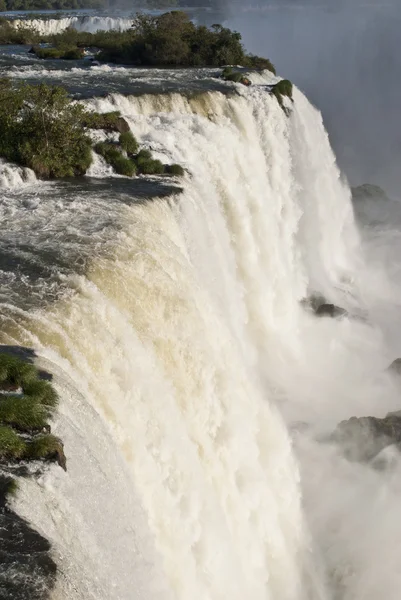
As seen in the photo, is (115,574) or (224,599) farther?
(224,599)

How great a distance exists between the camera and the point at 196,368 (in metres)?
10.9

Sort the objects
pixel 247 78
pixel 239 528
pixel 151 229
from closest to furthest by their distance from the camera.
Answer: pixel 239 528, pixel 151 229, pixel 247 78

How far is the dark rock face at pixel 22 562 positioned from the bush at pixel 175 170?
12.1m

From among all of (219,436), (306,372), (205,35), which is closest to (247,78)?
(205,35)

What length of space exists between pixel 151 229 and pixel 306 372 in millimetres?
8194

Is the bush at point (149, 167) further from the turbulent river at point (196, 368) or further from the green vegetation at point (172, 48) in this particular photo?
the green vegetation at point (172, 48)

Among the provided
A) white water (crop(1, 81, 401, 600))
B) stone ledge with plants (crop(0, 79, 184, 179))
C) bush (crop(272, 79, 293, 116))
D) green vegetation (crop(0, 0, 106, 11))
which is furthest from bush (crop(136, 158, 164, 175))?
green vegetation (crop(0, 0, 106, 11))

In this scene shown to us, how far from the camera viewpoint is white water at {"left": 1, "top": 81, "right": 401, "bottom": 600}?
707 centimetres

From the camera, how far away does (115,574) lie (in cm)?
616

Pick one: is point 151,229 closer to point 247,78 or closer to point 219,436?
point 219,436

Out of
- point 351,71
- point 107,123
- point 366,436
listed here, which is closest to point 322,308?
point 366,436

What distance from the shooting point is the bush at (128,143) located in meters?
16.7

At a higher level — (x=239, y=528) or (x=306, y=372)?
(x=306, y=372)

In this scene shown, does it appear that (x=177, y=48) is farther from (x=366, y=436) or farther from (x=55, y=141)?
(x=366, y=436)
